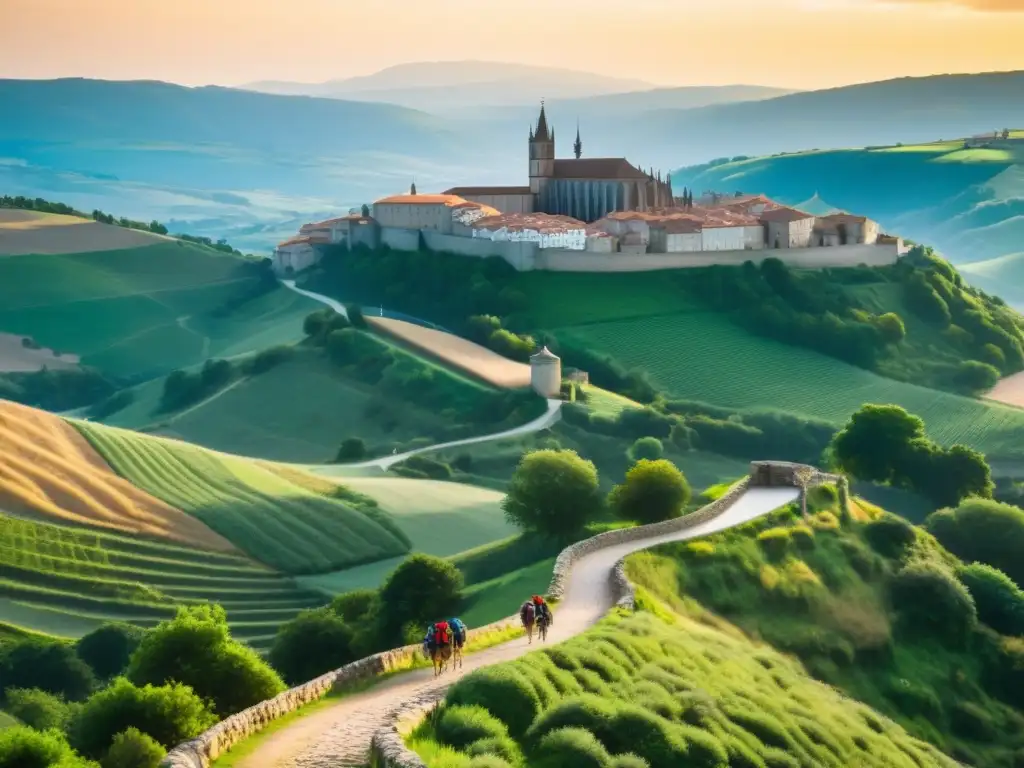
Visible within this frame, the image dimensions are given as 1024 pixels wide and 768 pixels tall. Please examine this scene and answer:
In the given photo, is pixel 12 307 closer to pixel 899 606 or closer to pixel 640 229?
pixel 640 229

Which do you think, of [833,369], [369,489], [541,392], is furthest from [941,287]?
[369,489]

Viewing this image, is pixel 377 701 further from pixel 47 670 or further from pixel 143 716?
pixel 47 670

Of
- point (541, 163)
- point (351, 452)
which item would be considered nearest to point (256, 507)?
point (351, 452)

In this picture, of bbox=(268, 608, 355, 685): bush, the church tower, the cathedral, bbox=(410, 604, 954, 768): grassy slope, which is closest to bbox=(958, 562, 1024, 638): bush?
bbox=(410, 604, 954, 768): grassy slope

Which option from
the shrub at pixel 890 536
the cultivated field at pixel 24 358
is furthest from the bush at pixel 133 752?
the cultivated field at pixel 24 358

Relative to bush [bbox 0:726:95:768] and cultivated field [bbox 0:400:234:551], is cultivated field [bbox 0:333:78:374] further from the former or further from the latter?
bush [bbox 0:726:95:768]

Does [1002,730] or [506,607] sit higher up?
[506,607]
